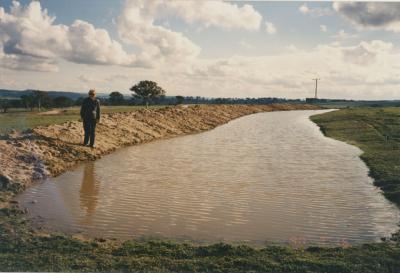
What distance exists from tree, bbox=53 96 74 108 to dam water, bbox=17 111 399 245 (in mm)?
86717

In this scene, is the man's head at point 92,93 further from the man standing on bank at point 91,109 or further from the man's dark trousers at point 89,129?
the man's dark trousers at point 89,129

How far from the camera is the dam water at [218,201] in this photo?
1116cm

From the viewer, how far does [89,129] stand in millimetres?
22875

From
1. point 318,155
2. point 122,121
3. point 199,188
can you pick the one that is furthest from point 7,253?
point 122,121

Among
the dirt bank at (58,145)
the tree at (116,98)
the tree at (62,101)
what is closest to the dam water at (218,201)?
the dirt bank at (58,145)

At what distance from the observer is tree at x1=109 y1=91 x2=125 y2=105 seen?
113 meters

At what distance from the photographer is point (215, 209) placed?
43.0 ft

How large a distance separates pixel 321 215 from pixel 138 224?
5249 mm

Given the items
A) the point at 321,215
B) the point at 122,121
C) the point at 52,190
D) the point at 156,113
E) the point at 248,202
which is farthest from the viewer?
the point at 156,113

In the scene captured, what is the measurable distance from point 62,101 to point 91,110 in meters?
88.8

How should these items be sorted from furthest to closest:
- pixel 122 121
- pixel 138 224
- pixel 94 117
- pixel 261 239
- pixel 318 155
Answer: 1. pixel 122 121
2. pixel 318 155
3. pixel 94 117
4. pixel 138 224
5. pixel 261 239

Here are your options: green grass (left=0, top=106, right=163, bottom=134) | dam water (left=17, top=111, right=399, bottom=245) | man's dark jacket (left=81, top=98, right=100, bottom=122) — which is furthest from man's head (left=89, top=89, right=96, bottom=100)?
green grass (left=0, top=106, right=163, bottom=134)

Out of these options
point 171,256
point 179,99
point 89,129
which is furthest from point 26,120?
point 179,99

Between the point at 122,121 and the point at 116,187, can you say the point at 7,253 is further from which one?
the point at 122,121
